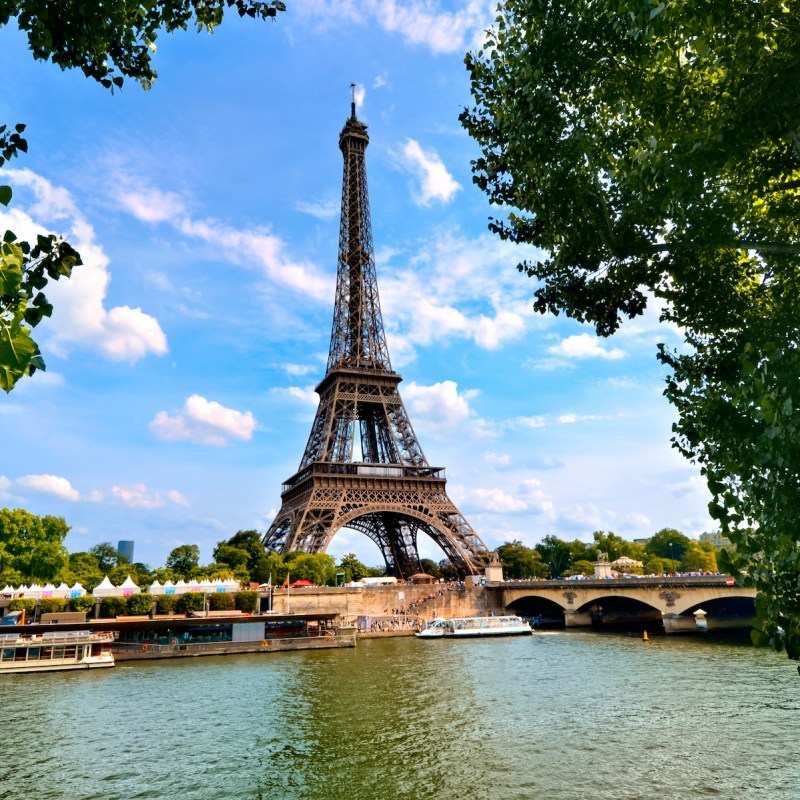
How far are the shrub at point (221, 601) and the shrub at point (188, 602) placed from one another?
1.78 metres

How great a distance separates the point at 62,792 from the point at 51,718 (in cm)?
972

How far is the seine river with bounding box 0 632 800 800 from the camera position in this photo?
15711 mm

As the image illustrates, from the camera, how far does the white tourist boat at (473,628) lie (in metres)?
55.7

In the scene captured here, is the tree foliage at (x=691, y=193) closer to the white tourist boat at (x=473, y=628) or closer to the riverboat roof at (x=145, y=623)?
the riverboat roof at (x=145, y=623)

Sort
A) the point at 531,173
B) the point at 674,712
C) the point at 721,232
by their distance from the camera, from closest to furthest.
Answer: the point at 721,232 → the point at 531,173 → the point at 674,712

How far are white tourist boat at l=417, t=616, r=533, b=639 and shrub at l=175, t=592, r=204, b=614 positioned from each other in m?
19.4

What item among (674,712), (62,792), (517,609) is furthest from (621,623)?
(62,792)

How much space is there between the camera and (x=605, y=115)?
444 inches

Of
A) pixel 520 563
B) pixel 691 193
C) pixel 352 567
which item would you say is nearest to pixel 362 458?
pixel 352 567

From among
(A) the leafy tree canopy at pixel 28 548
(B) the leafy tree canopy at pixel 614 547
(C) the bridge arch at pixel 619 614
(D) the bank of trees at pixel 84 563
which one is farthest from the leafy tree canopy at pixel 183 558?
(B) the leafy tree canopy at pixel 614 547

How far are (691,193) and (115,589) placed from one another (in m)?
55.5

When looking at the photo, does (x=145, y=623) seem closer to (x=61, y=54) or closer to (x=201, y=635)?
(x=201, y=635)

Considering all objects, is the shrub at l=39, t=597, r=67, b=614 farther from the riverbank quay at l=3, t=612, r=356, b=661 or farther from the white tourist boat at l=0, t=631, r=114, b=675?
the white tourist boat at l=0, t=631, r=114, b=675

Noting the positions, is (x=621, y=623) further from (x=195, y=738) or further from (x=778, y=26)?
(x=778, y=26)
